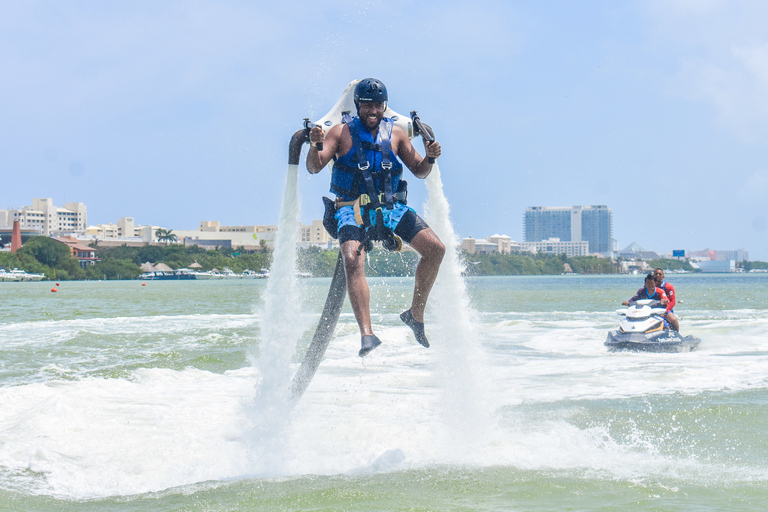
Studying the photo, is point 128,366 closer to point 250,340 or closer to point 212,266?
point 250,340

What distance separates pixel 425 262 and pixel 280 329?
144 cm

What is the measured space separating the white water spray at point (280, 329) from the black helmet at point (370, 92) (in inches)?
35.1

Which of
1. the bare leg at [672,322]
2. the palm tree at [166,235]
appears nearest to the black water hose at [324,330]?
the bare leg at [672,322]

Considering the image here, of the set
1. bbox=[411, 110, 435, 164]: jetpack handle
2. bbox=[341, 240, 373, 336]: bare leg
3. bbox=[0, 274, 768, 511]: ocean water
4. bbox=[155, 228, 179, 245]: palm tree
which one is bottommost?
bbox=[0, 274, 768, 511]: ocean water

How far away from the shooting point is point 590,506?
16.4 ft

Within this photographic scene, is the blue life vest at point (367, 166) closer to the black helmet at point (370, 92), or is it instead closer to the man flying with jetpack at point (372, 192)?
the man flying with jetpack at point (372, 192)

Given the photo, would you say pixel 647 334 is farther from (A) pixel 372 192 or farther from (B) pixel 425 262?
(A) pixel 372 192

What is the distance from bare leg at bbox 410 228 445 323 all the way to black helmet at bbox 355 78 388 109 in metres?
1.09

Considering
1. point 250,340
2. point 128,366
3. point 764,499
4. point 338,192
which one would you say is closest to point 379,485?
point 338,192

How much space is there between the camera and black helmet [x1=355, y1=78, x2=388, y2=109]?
5867 mm

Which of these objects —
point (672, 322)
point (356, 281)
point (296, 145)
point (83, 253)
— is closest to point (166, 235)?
point (83, 253)

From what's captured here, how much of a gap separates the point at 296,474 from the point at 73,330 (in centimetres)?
1861

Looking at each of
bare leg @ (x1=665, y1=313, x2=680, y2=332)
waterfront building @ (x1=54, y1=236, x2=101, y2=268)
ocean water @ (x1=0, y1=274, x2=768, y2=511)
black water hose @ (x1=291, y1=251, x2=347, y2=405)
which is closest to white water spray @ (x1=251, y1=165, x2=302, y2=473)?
ocean water @ (x1=0, y1=274, x2=768, y2=511)

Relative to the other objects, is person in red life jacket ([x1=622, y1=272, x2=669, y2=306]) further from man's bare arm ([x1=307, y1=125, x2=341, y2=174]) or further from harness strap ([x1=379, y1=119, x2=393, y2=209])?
man's bare arm ([x1=307, y1=125, x2=341, y2=174])
